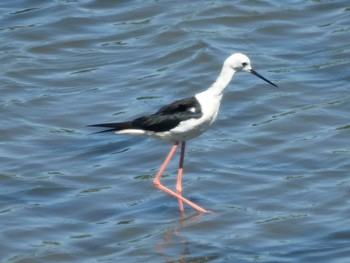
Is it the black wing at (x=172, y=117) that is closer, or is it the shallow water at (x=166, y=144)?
the shallow water at (x=166, y=144)

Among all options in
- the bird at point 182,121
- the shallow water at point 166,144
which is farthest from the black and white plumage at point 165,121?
the shallow water at point 166,144

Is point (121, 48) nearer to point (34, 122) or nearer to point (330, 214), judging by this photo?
point (34, 122)

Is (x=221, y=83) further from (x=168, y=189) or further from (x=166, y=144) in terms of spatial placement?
(x=166, y=144)

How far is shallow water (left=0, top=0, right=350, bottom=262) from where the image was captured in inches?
329

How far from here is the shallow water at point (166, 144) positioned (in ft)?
27.4

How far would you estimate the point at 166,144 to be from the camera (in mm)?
10320

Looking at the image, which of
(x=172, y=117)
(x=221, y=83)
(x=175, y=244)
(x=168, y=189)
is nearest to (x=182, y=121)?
(x=172, y=117)

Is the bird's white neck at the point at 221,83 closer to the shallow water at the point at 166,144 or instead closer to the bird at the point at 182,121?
the bird at the point at 182,121

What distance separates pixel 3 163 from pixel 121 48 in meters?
3.24

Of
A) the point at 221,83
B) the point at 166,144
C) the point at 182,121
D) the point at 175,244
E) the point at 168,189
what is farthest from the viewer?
the point at 166,144

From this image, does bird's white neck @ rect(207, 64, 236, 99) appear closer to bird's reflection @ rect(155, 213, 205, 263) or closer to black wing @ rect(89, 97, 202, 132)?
black wing @ rect(89, 97, 202, 132)

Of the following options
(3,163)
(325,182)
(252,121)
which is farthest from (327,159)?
(3,163)

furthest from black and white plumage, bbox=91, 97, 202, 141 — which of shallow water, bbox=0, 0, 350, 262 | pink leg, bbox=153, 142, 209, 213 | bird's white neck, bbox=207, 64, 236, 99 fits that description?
shallow water, bbox=0, 0, 350, 262

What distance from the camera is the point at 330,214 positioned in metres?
8.65
